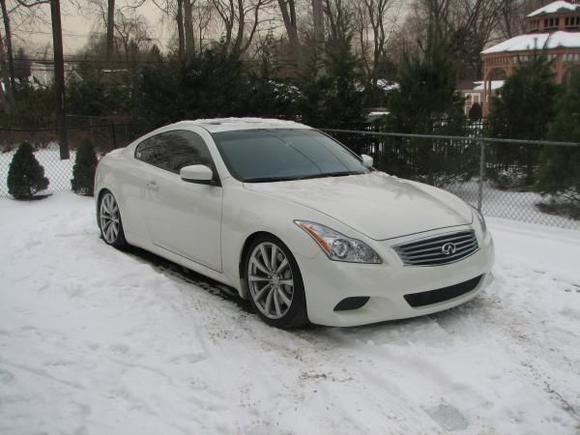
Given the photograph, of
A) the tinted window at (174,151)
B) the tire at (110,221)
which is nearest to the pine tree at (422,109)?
the tinted window at (174,151)

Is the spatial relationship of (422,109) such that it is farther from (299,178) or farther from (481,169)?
(299,178)

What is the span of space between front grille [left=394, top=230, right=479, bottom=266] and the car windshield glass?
140 cm

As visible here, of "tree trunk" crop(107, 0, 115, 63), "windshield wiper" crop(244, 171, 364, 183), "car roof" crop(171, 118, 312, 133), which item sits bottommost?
"windshield wiper" crop(244, 171, 364, 183)

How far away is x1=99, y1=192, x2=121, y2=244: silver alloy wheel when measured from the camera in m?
6.74

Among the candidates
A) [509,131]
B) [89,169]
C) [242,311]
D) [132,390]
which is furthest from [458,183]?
[132,390]

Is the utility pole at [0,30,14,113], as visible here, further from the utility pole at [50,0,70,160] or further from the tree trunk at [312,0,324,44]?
the tree trunk at [312,0,324,44]

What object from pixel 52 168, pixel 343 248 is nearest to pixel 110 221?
pixel 343 248

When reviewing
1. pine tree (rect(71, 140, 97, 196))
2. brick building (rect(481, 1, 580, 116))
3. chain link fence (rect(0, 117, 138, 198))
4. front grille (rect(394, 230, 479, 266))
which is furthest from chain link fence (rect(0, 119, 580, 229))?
brick building (rect(481, 1, 580, 116))

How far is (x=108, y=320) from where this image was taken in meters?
4.71

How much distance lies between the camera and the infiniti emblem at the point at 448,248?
14.3 feet

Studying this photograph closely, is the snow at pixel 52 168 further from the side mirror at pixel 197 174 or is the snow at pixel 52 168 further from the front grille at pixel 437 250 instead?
the front grille at pixel 437 250

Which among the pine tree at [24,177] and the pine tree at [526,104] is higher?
the pine tree at [526,104]

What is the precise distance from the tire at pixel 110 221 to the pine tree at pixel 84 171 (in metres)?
4.16

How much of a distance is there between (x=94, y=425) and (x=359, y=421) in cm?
141
